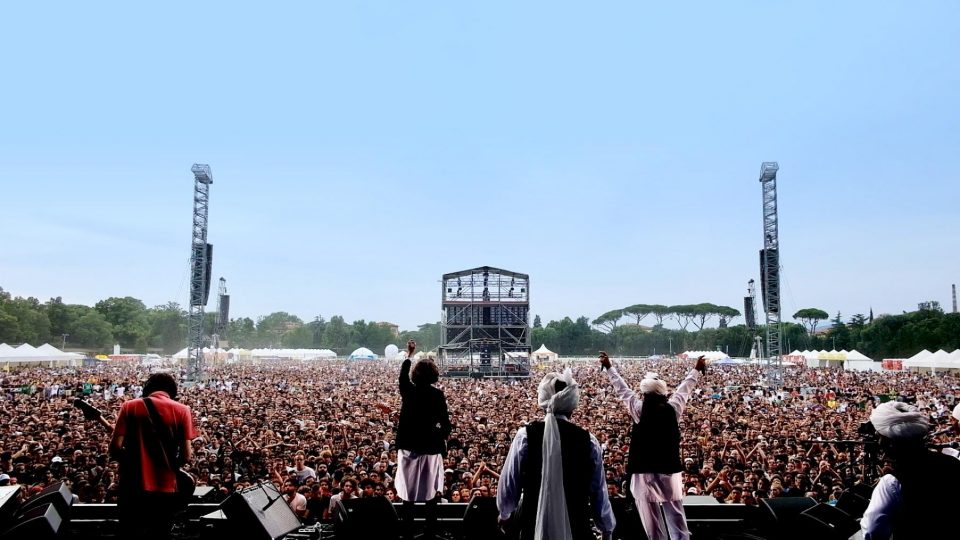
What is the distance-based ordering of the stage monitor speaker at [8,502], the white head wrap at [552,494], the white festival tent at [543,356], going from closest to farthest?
the white head wrap at [552,494] → the stage monitor speaker at [8,502] → the white festival tent at [543,356]

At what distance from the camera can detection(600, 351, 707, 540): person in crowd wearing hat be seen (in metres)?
3.87

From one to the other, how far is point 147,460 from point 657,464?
3.06 m

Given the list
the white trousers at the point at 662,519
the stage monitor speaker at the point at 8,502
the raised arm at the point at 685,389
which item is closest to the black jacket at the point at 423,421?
the white trousers at the point at 662,519

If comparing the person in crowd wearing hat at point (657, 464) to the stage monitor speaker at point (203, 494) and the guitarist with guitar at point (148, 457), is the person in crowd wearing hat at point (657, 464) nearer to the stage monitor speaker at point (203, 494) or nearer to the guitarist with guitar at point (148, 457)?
the guitarist with guitar at point (148, 457)

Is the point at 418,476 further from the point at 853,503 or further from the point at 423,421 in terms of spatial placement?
the point at 853,503

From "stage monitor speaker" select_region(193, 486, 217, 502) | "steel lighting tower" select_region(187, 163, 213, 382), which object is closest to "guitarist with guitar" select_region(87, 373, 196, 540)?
"stage monitor speaker" select_region(193, 486, 217, 502)

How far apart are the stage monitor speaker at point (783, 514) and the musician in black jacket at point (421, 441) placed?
2.07m

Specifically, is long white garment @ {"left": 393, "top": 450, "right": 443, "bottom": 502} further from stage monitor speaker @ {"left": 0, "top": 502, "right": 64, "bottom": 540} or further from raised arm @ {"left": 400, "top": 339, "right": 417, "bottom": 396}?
stage monitor speaker @ {"left": 0, "top": 502, "right": 64, "bottom": 540}

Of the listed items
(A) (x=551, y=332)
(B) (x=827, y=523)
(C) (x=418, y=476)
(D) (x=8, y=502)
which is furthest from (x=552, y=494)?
(A) (x=551, y=332)

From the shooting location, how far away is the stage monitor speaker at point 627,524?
408 cm

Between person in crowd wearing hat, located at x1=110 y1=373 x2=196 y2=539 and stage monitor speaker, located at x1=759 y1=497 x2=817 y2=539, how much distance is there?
139 inches

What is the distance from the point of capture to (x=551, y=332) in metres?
77.9

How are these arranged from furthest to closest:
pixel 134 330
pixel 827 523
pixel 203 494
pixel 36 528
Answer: pixel 134 330 → pixel 203 494 → pixel 827 523 → pixel 36 528

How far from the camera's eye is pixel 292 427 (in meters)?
11.4
